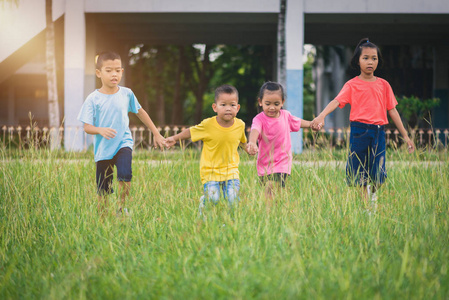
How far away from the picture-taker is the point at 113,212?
3.68 meters

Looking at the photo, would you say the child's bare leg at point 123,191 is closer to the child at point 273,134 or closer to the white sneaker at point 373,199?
the child at point 273,134

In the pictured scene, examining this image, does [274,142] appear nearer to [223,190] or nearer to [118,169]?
[223,190]

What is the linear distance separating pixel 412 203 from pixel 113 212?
2.49 meters

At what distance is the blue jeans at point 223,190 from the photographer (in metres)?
3.77

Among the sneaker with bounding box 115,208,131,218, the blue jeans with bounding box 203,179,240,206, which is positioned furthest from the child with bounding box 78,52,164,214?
the blue jeans with bounding box 203,179,240,206

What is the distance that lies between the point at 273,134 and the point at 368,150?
1.01 m

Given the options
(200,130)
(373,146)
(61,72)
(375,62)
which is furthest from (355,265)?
(61,72)

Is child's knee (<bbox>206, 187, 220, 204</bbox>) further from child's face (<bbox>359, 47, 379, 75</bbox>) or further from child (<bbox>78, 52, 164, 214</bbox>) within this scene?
child's face (<bbox>359, 47, 379, 75</bbox>)

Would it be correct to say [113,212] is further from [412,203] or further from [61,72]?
[61,72]

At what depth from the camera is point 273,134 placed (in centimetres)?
429

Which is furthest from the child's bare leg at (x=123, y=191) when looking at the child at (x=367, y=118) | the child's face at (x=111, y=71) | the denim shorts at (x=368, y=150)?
the denim shorts at (x=368, y=150)

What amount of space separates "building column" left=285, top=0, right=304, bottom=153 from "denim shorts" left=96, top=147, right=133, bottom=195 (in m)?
9.22

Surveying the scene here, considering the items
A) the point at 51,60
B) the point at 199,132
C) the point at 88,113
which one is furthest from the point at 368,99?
the point at 51,60

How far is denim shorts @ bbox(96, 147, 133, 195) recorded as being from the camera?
4.26 metres
